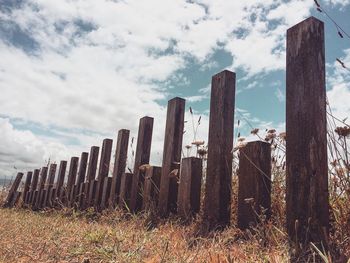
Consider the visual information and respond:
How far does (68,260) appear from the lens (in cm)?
197

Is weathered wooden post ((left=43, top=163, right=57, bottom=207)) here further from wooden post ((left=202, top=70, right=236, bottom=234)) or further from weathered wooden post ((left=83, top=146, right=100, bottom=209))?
wooden post ((left=202, top=70, right=236, bottom=234))

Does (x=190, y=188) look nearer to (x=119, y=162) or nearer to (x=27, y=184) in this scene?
(x=119, y=162)

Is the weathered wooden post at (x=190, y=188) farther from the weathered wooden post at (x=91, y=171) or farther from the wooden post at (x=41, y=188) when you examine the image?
the wooden post at (x=41, y=188)

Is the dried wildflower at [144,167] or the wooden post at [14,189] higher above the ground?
the dried wildflower at [144,167]

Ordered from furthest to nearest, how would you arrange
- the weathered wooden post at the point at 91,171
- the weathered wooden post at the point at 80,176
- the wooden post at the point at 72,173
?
the wooden post at the point at 72,173 < the weathered wooden post at the point at 80,176 < the weathered wooden post at the point at 91,171

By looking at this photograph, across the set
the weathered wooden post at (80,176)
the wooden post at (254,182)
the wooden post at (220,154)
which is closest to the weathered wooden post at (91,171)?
the weathered wooden post at (80,176)

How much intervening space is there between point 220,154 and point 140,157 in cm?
161

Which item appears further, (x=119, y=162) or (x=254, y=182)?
(x=119, y=162)

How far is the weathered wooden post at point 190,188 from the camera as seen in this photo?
3.25 metres

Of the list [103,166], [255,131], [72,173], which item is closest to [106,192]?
[103,166]

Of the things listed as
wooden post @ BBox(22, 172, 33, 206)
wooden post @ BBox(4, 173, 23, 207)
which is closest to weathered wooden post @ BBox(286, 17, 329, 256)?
wooden post @ BBox(22, 172, 33, 206)

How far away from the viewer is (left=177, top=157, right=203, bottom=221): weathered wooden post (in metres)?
3.25

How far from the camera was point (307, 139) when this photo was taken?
207 cm

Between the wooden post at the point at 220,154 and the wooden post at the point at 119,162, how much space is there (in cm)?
198
